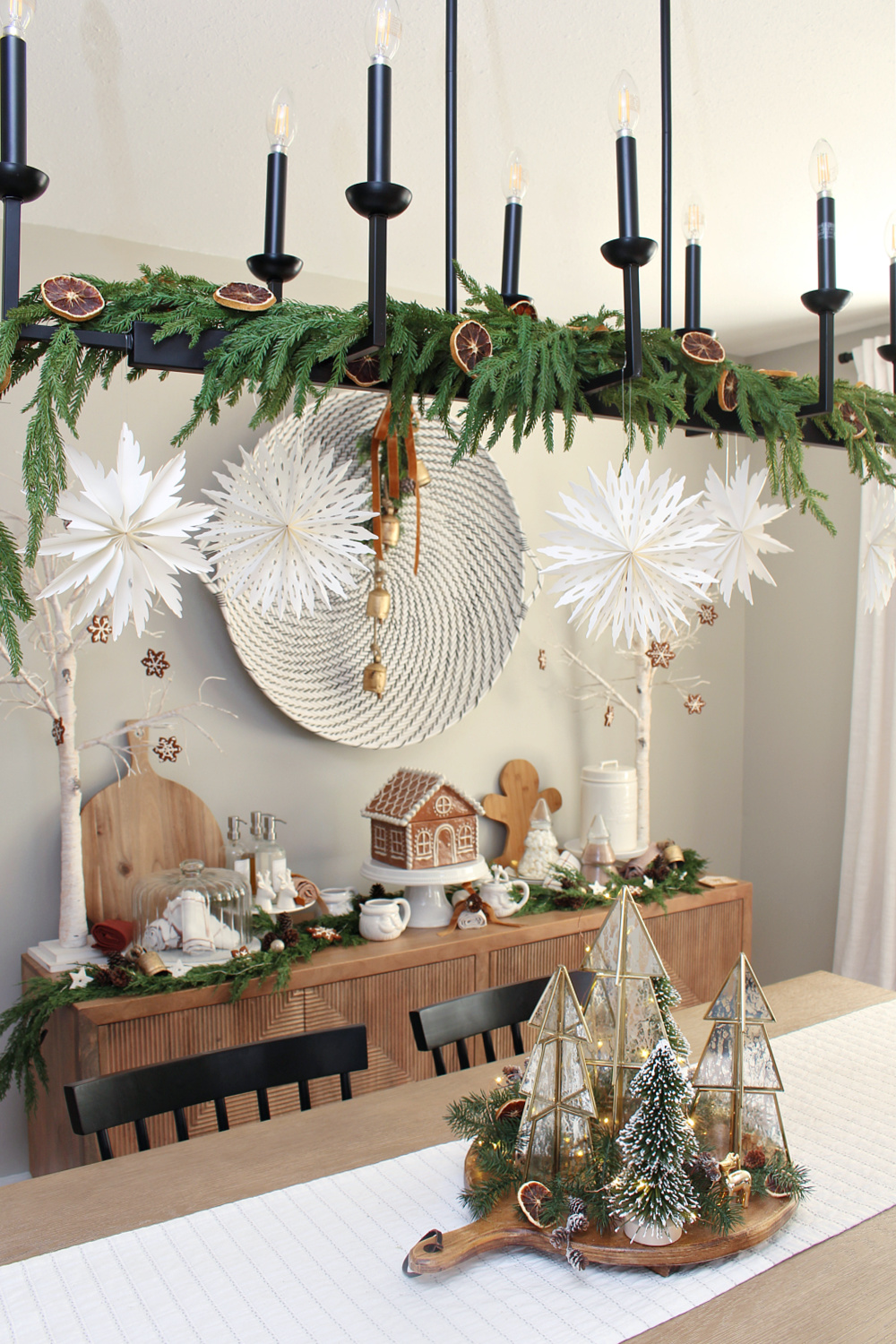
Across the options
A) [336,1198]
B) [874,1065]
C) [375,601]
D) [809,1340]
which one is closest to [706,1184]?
[809,1340]

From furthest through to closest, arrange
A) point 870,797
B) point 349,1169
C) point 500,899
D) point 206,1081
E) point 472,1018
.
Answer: point 870,797 < point 500,899 < point 472,1018 < point 206,1081 < point 349,1169

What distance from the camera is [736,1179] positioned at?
117cm

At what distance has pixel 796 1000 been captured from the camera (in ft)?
6.51

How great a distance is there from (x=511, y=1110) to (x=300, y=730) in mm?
1573

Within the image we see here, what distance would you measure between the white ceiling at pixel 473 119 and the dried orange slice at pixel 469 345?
80cm

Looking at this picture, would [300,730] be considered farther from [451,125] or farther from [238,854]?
[451,125]

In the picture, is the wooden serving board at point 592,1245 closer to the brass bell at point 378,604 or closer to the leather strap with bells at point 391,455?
the leather strap with bells at point 391,455

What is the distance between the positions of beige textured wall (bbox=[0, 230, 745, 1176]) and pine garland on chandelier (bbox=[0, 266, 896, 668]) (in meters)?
1.50

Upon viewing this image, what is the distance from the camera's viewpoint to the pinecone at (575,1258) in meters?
1.10

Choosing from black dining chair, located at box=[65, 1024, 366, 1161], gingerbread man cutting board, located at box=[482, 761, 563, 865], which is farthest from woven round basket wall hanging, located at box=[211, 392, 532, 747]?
black dining chair, located at box=[65, 1024, 366, 1161]

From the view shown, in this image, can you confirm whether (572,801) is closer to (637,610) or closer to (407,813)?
(407,813)

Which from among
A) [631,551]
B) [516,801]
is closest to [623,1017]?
[631,551]

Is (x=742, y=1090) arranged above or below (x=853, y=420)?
below

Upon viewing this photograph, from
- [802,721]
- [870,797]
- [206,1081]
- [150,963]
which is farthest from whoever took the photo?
[802,721]
